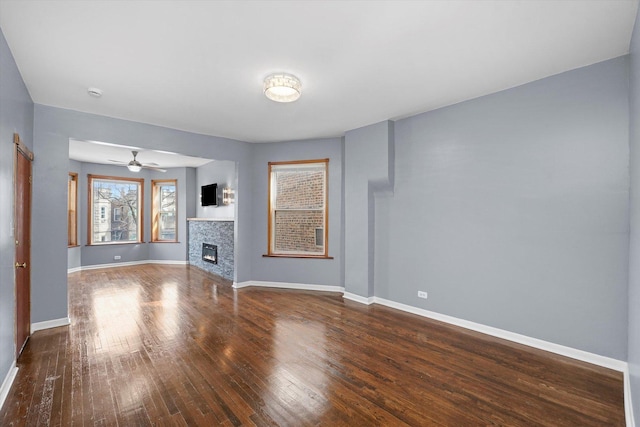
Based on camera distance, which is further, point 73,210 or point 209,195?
point 209,195

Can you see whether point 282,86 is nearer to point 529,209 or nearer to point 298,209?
point 529,209

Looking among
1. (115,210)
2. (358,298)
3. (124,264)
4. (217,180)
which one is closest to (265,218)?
(358,298)

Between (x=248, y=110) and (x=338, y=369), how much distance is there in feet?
10.4

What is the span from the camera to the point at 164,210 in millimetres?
8281

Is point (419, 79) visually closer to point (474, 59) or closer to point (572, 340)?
point (474, 59)

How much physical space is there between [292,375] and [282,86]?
2.57 meters

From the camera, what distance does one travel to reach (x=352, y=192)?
4848 millimetres

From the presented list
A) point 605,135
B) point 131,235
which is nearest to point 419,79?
point 605,135

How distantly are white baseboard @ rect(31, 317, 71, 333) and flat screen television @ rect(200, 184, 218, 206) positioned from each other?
3.90 meters

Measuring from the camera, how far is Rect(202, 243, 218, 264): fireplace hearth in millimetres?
6744

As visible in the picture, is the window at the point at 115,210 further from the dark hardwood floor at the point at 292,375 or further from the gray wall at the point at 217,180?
the dark hardwood floor at the point at 292,375

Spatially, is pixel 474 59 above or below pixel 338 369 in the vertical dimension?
above

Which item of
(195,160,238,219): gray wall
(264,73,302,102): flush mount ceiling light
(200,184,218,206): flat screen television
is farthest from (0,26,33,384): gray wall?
(200,184,218,206): flat screen television

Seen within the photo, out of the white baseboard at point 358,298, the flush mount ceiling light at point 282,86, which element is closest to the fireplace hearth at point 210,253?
the white baseboard at point 358,298
